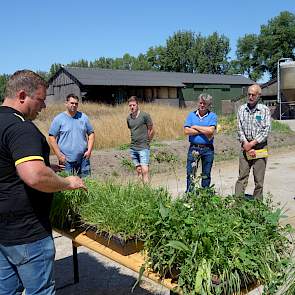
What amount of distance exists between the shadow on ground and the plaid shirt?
2.80 metres

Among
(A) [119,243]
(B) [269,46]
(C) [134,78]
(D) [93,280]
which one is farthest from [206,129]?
(B) [269,46]

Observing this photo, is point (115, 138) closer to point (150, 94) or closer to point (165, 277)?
point (165, 277)

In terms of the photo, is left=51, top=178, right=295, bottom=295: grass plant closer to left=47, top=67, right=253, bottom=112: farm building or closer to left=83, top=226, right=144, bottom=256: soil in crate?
left=83, top=226, right=144, bottom=256: soil in crate

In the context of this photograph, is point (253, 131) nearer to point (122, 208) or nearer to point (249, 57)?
point (122, 208)

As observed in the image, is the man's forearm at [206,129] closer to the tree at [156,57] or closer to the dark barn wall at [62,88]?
the dark barn wall at [62,88]

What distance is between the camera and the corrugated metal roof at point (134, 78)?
1371 inches

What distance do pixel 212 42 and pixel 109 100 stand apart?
44327 millimetres

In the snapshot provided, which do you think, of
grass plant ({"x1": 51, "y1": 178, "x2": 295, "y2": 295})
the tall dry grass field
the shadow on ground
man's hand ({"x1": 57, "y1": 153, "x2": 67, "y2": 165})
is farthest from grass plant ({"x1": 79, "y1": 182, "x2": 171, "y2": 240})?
the tall dry grass field

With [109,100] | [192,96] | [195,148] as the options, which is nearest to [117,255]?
[195,148]

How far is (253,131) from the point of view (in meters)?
5.70

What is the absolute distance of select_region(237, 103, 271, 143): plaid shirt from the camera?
18.4 feet

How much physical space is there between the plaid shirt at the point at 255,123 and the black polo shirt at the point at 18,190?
4.00 meters

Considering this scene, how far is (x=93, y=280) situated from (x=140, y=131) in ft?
9.67

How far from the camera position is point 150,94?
3859 cm
